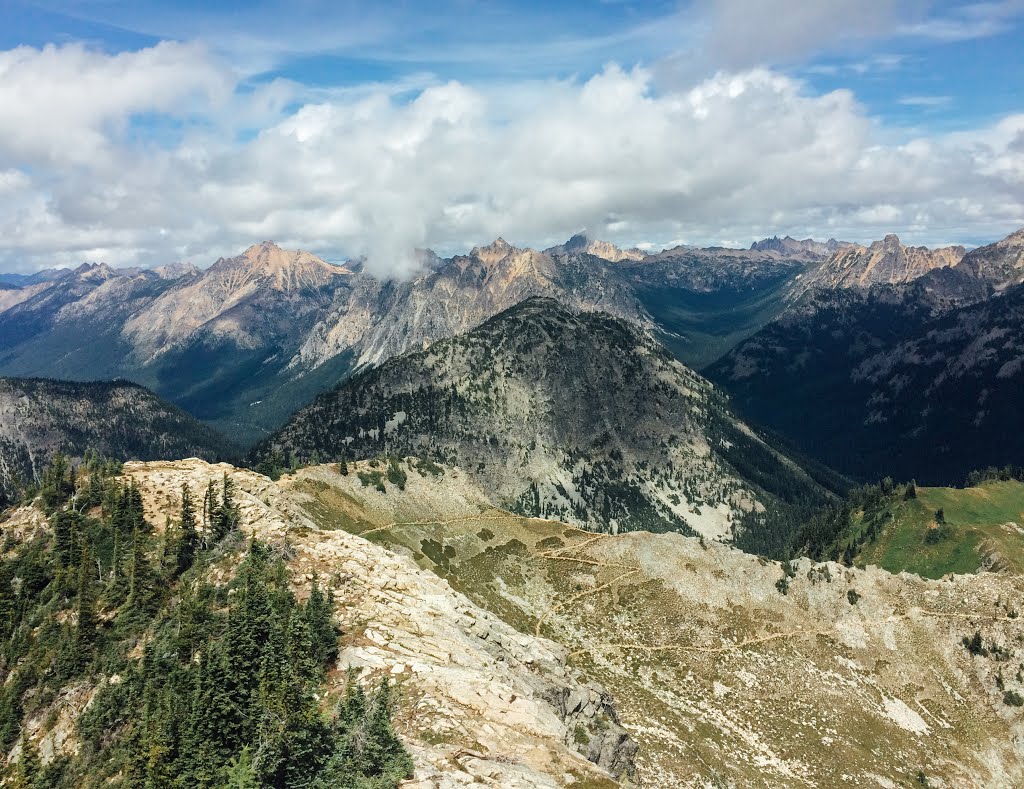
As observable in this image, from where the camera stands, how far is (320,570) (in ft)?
251

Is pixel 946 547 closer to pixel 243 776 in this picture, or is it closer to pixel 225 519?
pixel 225 519

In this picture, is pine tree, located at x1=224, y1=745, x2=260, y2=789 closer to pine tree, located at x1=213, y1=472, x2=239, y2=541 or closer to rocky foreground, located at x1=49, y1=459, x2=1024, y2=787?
rocky foreground, located at x1=49, y1=459, x2=1024, y2=787

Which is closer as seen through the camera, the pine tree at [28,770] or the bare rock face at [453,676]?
the bare rock face at [453,676]

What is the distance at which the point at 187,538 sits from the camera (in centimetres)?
9425

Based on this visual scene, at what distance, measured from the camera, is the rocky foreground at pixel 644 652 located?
57.6 metres

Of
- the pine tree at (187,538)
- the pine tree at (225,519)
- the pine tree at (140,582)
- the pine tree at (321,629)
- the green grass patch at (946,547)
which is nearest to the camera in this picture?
the pine tree at (321,629)

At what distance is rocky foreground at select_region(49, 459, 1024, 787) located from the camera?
57594mm

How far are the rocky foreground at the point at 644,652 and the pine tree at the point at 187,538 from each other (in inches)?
326

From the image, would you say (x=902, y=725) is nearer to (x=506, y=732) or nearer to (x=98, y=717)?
(x=506, y=732)

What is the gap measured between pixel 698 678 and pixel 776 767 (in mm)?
17157

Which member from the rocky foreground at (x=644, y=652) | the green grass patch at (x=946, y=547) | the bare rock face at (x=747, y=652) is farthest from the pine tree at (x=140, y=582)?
the green grass patch at (x=946, y=547)

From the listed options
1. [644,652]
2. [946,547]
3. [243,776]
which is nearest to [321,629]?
[243,776]

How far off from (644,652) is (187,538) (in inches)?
3028

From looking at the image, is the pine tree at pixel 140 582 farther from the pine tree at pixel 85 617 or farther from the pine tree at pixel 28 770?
the pine tree at pixel 28 770
